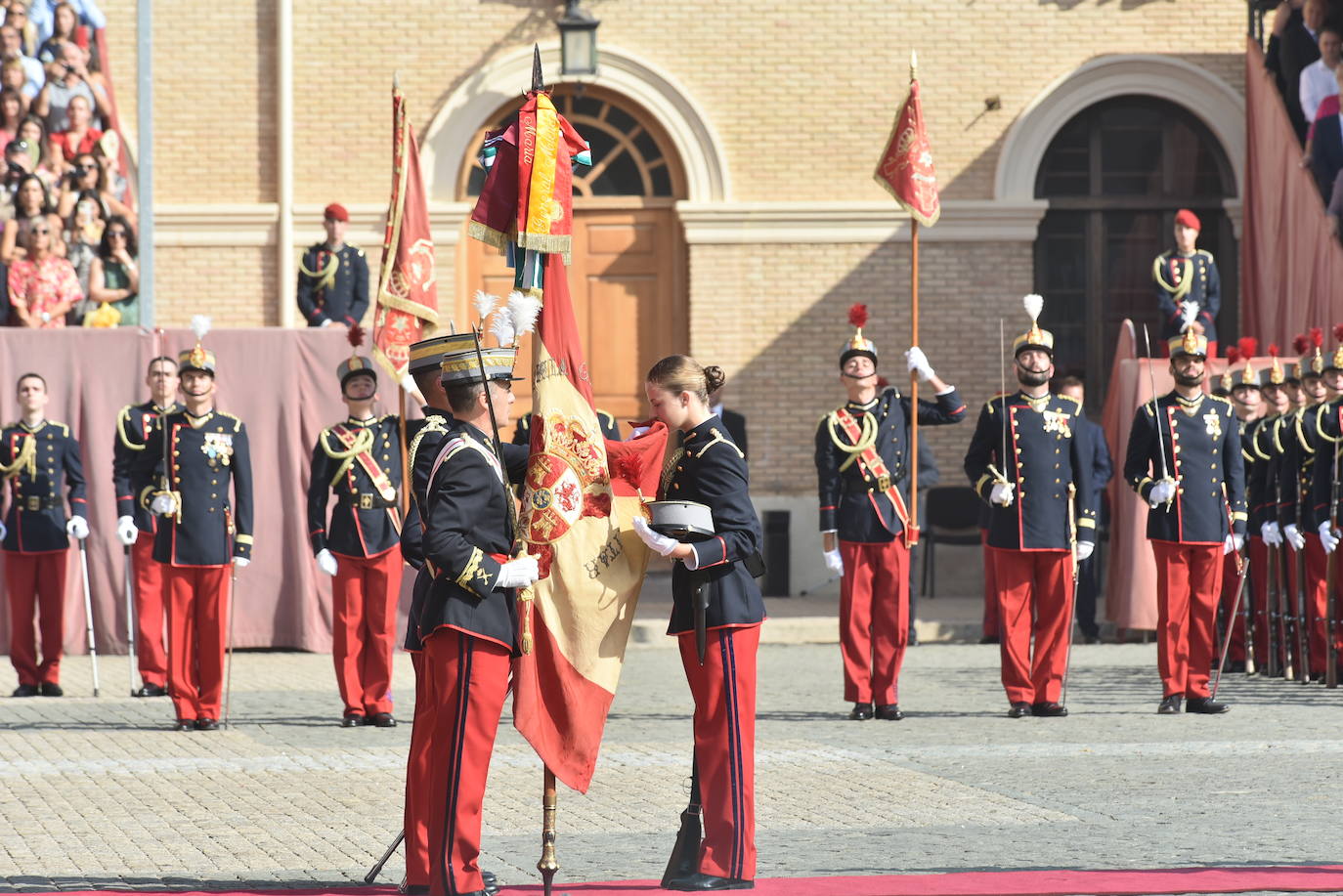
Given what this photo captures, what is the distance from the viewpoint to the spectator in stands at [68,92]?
17234 millimetres

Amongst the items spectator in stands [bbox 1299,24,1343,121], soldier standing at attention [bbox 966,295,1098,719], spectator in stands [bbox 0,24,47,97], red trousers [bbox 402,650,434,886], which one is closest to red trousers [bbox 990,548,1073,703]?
soldier standing at attention [bbox 966,295,1098,719]

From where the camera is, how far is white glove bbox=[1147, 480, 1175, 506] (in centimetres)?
1073

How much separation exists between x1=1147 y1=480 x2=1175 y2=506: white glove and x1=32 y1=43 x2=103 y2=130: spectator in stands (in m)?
10.4

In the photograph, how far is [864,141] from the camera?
18750 mm

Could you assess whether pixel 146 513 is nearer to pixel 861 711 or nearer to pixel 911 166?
pixel 861 711

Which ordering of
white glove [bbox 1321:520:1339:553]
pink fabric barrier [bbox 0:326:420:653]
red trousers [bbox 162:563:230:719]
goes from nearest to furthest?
red trousers [bbox 162:563:230:719] → white glove [bbox 1321:520:1339:553] → pink fabric barrier [bbox 0:326:420:653]

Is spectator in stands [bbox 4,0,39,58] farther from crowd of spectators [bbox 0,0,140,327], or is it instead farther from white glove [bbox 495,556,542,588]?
white glove [bbox 495,556,542,588]

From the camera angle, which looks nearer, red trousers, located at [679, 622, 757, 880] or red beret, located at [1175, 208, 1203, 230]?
red trousers, located at [679, 622, 757, 880]

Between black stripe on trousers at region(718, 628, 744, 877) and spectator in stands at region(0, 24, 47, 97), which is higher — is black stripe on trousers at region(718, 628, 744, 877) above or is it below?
below

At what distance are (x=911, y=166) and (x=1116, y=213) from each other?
8.00m

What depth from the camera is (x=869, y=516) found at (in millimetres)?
10906

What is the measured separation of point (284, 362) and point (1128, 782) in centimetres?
763

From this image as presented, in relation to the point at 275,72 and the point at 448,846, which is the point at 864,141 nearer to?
the point at 275,72

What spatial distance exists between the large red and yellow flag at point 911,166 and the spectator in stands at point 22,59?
8.70 metres
